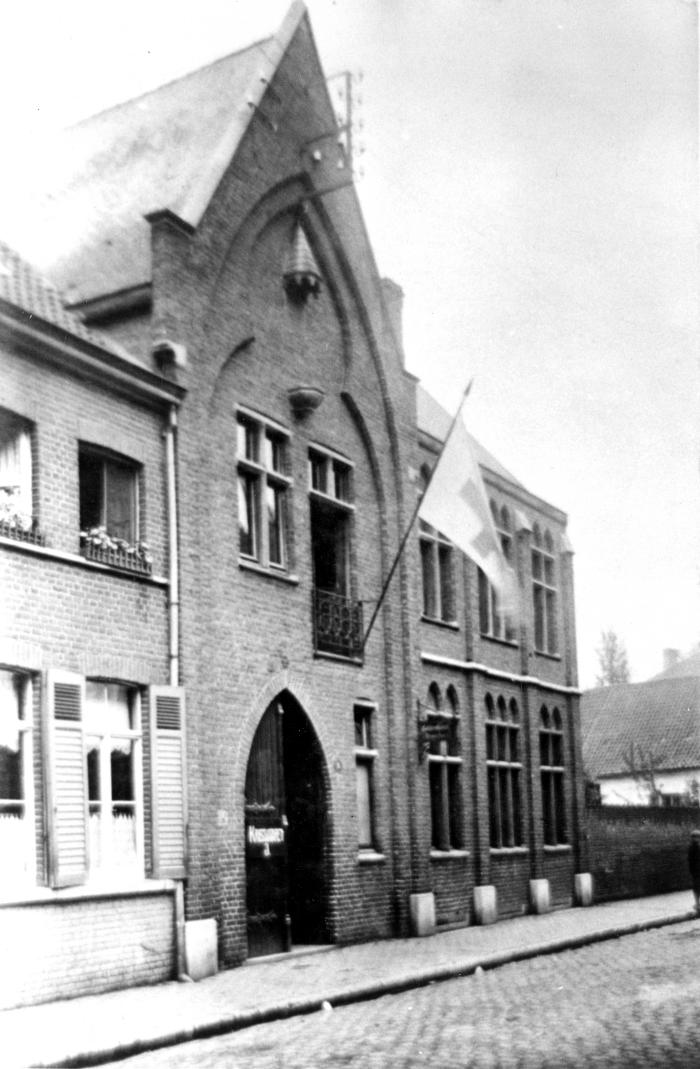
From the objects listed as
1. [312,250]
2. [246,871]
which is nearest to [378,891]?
[246,871]

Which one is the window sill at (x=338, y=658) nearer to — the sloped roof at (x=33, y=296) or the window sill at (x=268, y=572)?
the window sill at (x=268, y=572)

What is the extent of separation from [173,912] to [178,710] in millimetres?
2221

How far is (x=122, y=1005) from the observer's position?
13.6m

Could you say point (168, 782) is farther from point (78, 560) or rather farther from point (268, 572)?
point (268, 572)

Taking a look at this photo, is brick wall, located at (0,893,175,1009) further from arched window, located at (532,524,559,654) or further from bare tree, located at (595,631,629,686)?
bare tree, located at (595,631,629,686)

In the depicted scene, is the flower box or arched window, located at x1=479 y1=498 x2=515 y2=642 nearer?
the flower box

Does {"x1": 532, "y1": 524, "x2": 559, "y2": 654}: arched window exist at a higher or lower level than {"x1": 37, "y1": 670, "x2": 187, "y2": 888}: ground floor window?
higher

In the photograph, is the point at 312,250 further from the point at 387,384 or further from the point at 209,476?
the point at 209,476

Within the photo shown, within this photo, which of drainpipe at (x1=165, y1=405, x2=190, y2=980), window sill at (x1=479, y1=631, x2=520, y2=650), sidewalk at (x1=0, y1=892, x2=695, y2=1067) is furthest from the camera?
window sill at (x1=479, y1=631, x2=520, y2=650)

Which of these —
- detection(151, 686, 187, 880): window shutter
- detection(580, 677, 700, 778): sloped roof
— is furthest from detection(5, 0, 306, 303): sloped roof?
detection(580, 677, 700, 778): sloped roof

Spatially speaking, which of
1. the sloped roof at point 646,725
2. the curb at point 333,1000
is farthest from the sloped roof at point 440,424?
the sloped roof at point 646,725

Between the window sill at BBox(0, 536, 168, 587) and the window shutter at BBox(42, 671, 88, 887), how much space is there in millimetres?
1172

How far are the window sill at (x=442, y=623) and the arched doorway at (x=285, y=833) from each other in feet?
15.3

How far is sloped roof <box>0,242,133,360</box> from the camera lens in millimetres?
14648
